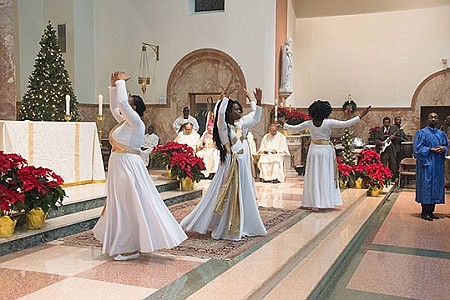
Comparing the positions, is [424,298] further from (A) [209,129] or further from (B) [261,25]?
(B) [261,25]

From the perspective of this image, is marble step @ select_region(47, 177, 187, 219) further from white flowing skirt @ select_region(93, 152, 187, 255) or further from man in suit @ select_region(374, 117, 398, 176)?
man in suit @ select_region(374, 117, 398, 176)

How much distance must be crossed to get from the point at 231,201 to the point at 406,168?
27.9ft

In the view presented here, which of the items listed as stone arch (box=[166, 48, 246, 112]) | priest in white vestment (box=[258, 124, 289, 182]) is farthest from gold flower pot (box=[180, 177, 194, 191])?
stone arch (box=[166, 48, 246, 112])

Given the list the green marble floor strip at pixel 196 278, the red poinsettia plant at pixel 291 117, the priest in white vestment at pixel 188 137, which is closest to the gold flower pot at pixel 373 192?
the red poinsettia plant at pixel 291 117

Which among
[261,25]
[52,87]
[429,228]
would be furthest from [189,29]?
[429,228]


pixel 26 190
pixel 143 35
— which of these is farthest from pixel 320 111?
pixel 143 35

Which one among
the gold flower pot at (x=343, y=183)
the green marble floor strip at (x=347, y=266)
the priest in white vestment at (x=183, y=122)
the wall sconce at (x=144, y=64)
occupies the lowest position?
the green marble floor strip at (x=347, y=266)

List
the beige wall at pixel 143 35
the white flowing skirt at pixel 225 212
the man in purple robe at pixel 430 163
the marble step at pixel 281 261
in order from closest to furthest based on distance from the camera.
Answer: the marble step at pixel 281 261, the white flowing skirt at pixel 225 212, the man in purple robe at pixel 430 163, the beige wall at pixel 143 35

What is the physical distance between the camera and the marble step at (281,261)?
11.3ft

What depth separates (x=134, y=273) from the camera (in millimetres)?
3766

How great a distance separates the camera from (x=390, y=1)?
45.6ft

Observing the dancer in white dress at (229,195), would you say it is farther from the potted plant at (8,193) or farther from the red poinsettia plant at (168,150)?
the red poinsettia plant at (168,150)

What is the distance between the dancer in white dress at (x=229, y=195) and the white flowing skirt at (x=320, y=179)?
6.26ft

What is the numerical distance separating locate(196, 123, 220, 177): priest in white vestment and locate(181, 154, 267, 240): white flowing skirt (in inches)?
205
